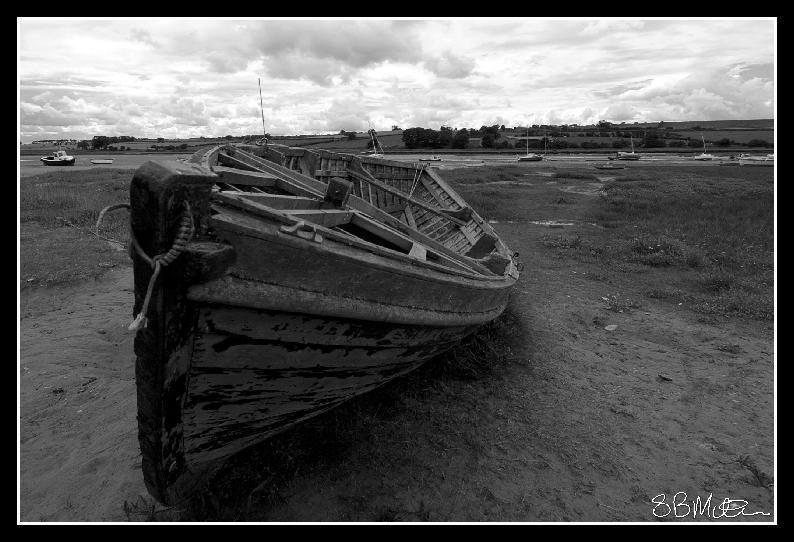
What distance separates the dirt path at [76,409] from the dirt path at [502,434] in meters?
0.02

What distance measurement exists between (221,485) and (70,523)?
4.32 feet

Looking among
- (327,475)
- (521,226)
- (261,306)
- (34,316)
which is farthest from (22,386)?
(521,226)

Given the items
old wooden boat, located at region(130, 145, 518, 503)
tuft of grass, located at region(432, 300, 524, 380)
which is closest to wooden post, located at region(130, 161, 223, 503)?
old wooden boat, located at region(130, 145, 518, 503)

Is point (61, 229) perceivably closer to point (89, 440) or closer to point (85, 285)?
point (85, 285)

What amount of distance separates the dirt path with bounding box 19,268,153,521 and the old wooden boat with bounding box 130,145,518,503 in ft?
5.43

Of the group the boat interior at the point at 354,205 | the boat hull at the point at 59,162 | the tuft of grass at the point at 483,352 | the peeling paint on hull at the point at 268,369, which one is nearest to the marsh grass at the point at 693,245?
the tuft of grass at the point at 483,352

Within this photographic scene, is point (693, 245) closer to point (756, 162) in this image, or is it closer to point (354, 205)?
point (354, 205)

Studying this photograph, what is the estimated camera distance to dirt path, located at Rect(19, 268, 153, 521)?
4.62 metres

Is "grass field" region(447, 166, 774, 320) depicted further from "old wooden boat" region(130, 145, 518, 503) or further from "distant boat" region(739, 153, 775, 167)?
"distant boat" region(739, 153, 775, 167)

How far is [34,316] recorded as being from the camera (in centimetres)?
817
